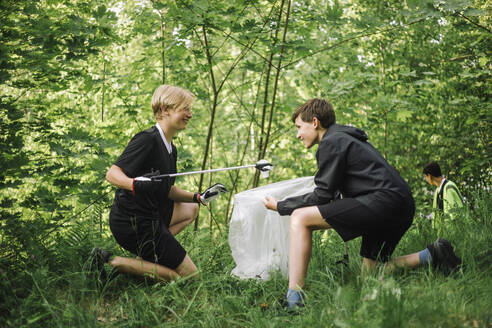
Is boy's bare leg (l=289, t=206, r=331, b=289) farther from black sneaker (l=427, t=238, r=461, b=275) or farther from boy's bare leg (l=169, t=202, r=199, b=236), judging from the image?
boy's bare leg (l=169, t=202, r=199, b=236)

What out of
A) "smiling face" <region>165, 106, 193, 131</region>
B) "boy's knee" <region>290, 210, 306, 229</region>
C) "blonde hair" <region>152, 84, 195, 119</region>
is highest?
"blonde hair" <region>152, 84, 195, 119</region>

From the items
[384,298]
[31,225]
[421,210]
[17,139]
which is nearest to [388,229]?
[384,298]

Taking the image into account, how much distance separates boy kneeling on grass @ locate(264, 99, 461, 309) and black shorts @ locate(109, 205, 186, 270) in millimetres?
901

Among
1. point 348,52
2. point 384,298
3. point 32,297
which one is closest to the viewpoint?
point 384,298

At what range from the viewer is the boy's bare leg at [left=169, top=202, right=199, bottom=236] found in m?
3.43

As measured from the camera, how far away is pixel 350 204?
2459 mm

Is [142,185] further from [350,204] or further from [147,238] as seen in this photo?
[350,204]

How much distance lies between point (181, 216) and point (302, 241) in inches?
53.7

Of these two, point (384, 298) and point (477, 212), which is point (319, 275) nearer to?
point (384, 298)

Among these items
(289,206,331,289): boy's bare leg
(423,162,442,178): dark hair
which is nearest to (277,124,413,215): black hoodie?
(289,206,331,289): boy's bare leg

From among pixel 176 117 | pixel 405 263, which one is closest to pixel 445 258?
Answer: pixel 405 263

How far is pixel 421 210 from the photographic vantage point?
235 inches

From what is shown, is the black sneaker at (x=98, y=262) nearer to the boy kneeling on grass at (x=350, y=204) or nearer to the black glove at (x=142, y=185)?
the black glove at (x=142, y=185)

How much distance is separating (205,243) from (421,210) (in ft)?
12.1
